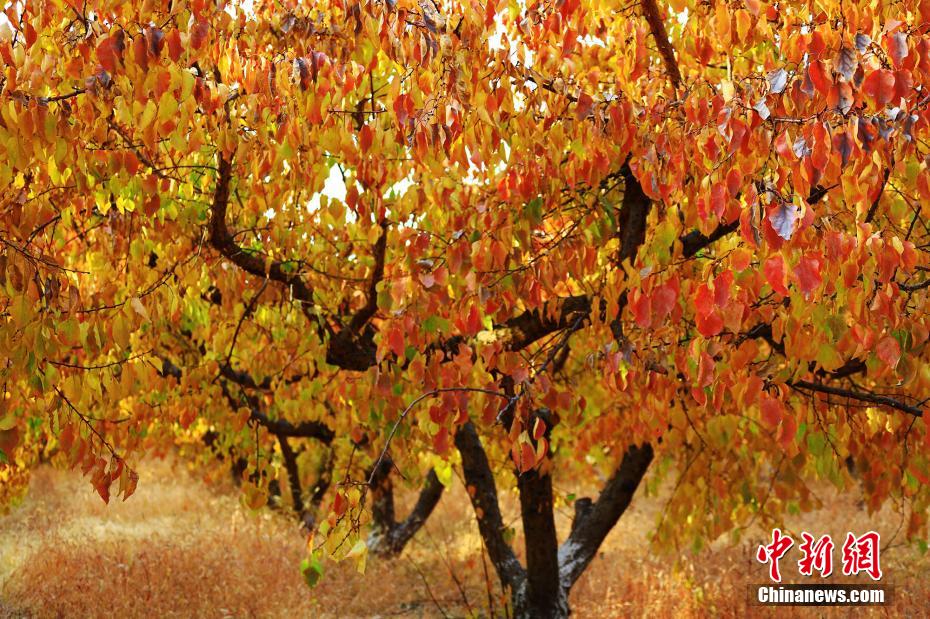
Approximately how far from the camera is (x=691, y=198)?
389 cm

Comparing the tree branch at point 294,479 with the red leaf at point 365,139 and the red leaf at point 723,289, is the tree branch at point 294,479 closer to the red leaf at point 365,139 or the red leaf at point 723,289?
the red leaf at point 365,139

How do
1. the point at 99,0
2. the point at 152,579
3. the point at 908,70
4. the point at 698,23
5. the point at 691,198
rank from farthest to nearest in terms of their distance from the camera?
the point at 152,579
the point at 698,23
the point at 691,198
the point at 99,0
the point at 908,70

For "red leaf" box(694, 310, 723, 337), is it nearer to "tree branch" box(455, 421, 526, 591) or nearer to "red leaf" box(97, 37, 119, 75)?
"red leaf" box(97, 37, 119, 75)

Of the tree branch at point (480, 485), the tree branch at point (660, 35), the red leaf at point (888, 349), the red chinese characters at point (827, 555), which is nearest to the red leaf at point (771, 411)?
the red leaf at point (888, 349)

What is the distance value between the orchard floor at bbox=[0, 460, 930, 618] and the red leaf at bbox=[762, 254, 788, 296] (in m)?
4.73

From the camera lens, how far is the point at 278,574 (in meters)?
8.99

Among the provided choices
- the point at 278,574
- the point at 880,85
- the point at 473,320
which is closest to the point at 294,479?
the point at 278,574

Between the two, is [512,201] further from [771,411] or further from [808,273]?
[808,273]

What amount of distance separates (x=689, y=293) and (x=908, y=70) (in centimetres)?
140

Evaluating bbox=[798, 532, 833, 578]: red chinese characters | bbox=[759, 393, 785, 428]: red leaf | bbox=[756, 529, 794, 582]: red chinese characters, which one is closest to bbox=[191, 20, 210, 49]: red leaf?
bbox=[759, 393, 785, 428]: red leaf

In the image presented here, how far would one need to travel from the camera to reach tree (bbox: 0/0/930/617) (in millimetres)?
3000

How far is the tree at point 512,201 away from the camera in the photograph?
300cm

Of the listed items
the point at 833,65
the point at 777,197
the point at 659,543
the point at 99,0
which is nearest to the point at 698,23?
the point at 833,65

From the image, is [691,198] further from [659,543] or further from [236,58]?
[659,543]
